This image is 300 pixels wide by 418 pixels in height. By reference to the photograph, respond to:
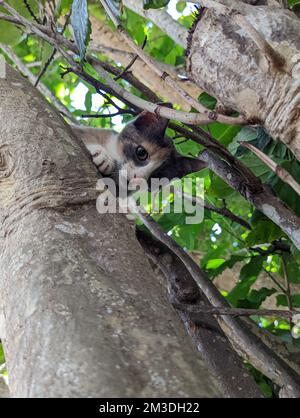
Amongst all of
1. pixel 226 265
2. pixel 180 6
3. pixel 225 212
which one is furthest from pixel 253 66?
pixel 180 6

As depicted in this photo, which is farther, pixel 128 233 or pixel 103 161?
pixel 103 161

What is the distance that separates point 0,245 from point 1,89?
2.34 ft

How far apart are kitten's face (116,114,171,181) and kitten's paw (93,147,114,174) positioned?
0.52 feet

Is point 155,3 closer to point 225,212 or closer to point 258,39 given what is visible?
point 258,39

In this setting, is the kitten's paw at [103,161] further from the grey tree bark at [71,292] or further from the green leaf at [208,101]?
the grey tree bark at [71,292]

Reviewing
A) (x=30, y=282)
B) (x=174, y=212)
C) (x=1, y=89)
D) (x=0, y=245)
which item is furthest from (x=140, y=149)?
(x=30, y=282)

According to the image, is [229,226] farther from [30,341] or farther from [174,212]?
[30,341]

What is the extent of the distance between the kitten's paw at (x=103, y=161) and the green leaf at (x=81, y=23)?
80 cm

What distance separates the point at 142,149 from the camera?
11.1 feet

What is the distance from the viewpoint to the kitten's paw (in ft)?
9.92

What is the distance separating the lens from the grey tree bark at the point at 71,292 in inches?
45.1

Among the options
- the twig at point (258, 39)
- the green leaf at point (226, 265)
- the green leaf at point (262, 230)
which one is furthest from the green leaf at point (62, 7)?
the green leaf at point (226, 265)

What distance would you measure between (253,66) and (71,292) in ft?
2.92

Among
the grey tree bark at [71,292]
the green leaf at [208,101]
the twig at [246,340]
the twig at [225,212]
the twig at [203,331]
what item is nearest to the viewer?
the grey tree bark at [71,292]
